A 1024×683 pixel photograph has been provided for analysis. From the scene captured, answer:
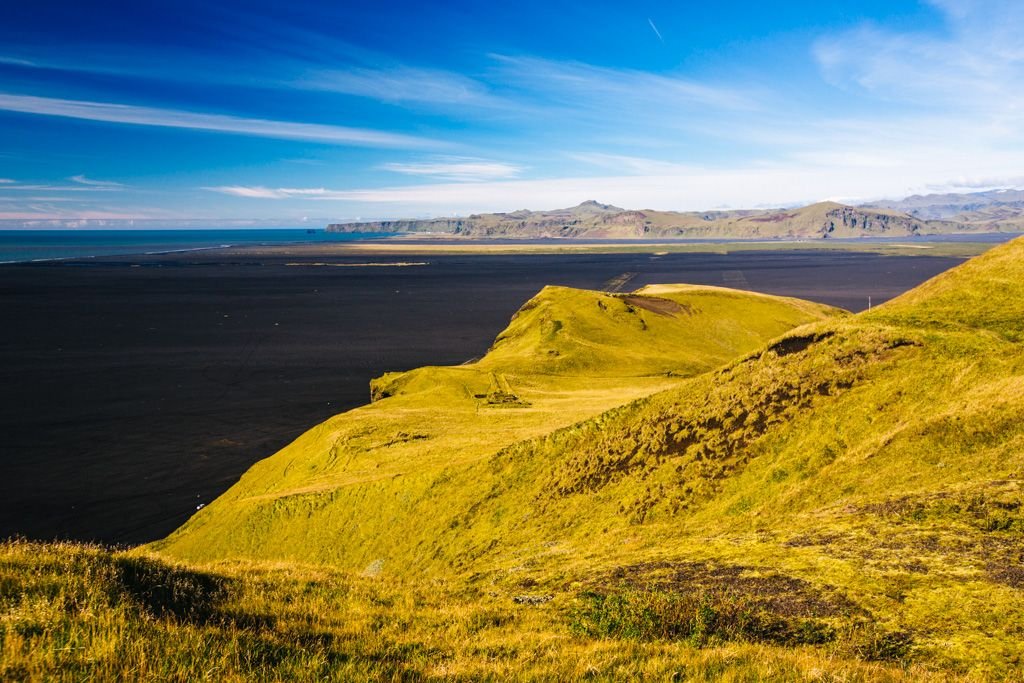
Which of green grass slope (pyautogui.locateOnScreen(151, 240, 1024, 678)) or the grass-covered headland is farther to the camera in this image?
green grass slope (pyautogui.locateOnScreen(151, 240, 1024, 678))

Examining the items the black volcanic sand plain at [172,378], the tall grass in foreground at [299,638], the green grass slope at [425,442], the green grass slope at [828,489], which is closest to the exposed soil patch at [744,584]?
the green grass slope at [828,489]

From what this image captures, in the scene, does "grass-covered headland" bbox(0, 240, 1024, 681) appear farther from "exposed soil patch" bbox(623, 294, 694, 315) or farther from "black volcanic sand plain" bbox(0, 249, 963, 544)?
"exposed soil patch" bbox(623, 294, 694, 315)

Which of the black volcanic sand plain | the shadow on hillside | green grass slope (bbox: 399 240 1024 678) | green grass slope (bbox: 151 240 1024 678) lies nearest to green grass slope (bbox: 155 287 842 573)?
green grass slope (bbox: 151 240 1024 678)

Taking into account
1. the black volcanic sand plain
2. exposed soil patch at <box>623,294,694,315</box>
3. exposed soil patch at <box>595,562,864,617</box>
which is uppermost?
exposed soil patch at <box>623,294,694,315</box>

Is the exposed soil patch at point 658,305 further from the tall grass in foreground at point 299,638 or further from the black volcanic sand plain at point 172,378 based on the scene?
the tall grass in foreground at point 299,638

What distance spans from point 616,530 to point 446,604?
35.8ft

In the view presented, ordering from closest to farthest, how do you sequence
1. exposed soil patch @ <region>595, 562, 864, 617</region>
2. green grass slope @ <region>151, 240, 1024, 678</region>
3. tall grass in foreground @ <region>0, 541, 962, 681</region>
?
1. tall grass in foreground @ <region>0, 541, 962, 681</region>
2. green grass slope @ <region>151, 240, 1024, 678</region>
3. exposed soil patch @ <region>595, 562, 864, 617</region>

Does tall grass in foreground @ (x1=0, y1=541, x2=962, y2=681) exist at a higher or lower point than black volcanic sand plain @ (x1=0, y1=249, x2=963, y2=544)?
higher

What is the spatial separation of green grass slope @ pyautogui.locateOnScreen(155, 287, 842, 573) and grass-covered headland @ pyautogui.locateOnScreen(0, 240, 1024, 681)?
0.82 ft

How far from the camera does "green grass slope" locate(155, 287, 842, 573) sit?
2998cm

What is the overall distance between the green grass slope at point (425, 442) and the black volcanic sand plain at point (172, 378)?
952 cm

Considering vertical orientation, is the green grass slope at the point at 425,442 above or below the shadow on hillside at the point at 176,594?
below

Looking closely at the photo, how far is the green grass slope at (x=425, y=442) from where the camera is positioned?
2998cm

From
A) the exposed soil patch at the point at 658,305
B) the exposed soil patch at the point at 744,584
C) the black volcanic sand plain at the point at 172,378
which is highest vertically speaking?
the exposed soil patch at the point at 658,305
